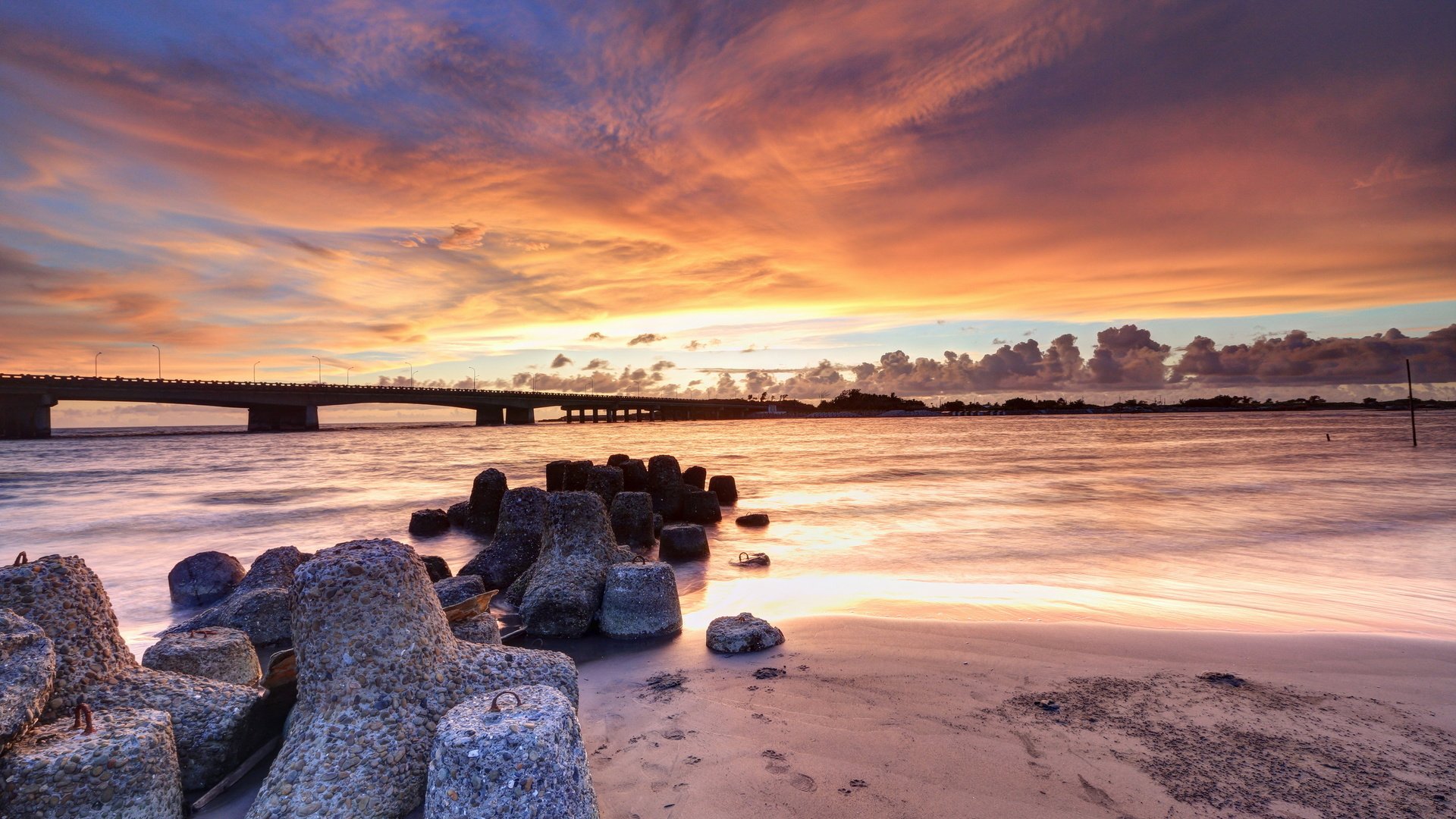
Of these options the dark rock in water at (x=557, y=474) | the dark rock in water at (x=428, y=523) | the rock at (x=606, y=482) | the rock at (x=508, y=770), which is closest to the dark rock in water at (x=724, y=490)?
the dark rock in water at (x=557, y=474)

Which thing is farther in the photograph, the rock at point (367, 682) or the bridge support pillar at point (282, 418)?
the bridge support pillar at point (282, 418)

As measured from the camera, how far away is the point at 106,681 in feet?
11.3

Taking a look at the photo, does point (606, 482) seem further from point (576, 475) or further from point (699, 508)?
point (699, 508)

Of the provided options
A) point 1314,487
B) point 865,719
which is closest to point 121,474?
point 865,719

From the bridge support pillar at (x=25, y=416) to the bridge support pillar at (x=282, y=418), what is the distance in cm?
1716

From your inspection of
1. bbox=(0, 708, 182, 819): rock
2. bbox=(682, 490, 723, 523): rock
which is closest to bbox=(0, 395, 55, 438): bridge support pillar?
bbox=(682, 490, 723, 523): rock

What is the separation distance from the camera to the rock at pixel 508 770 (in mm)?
2535

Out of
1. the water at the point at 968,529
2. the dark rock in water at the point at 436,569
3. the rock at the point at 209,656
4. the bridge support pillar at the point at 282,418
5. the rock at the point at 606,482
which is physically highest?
the bridge support pillar at the point at 282,418

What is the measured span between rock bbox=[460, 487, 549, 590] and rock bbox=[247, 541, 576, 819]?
4.68 metres

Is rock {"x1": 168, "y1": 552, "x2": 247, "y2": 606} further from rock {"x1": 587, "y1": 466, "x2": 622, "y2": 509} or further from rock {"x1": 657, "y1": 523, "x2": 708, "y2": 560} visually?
rock {"x1": 587, "y1": 466, "x2": 622, "y2": 509}

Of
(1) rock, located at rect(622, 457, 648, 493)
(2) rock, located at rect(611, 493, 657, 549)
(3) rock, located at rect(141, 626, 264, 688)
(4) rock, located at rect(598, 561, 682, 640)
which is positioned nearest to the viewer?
(3) rock, located at rect(141, 626, 264, 688)

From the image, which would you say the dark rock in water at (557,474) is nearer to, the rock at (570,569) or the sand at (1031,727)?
the rock at (570,569)

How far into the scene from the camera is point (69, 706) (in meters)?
3.21

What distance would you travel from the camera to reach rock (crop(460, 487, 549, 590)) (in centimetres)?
843
